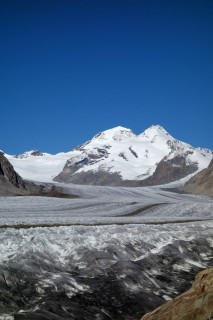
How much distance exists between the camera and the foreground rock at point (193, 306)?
30.9 feet

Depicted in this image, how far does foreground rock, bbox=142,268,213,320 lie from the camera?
30.9 ft

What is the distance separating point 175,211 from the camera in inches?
2094

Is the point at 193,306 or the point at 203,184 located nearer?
the point at 193,306

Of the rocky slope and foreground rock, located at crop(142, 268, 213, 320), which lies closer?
foreground rock, located at crop(142, 268, 213, 320)

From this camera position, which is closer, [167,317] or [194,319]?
[194,319]

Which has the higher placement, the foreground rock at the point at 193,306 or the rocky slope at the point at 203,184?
the rocky slope at the point at 203,184

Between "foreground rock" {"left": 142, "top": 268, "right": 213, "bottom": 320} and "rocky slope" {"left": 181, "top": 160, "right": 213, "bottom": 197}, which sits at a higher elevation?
"rocky slope" {"left": 181, "top": 160, "right": 213, "bottom": 197}

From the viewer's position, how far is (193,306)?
388 inches

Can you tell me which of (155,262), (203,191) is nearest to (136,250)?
(155,262)

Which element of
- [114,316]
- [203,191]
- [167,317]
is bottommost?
[114,316]

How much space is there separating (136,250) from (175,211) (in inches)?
1244

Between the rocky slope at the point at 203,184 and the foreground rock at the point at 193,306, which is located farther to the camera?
the rocky slope at the point at 203,184

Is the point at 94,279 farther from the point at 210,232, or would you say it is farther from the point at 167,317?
the point at 210,232

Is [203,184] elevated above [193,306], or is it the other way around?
→ [203,184]
